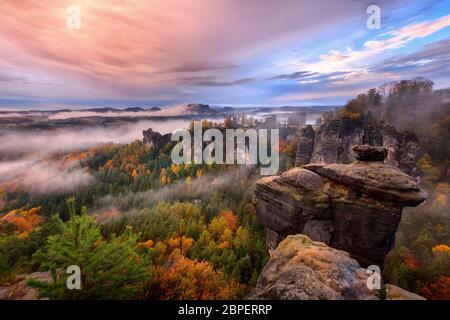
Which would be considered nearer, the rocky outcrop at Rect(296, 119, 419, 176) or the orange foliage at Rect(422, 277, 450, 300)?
the orange foliage at Rect(422, 277, 450, 300)

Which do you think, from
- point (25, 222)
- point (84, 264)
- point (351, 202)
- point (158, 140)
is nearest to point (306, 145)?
point (351, 202)

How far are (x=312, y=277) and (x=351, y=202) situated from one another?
63.1 feet

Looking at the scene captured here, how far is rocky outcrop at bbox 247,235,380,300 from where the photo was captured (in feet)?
29.8

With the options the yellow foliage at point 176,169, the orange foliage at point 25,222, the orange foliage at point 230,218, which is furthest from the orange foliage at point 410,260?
the yellow foliage at point 176,169

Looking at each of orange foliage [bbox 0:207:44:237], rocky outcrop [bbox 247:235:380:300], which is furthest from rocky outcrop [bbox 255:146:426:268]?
orange foliage [bbox 0:207:44:237]

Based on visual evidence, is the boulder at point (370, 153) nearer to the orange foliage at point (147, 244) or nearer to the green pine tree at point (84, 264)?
the green pine tree at point (84, 264)

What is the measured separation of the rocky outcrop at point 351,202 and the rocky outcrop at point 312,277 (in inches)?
548

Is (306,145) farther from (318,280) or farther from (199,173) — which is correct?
(318,280)

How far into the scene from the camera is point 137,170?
499 ft

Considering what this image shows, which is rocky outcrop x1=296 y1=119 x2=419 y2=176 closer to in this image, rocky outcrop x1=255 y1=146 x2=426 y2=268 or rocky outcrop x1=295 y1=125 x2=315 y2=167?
rocky outcrop x1=295 y1=125 x2=315 y2=167

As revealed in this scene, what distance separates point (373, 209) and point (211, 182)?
8906 centimetres

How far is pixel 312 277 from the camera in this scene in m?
9.54

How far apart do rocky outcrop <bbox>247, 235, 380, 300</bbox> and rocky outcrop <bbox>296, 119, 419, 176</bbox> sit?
2572 inches
